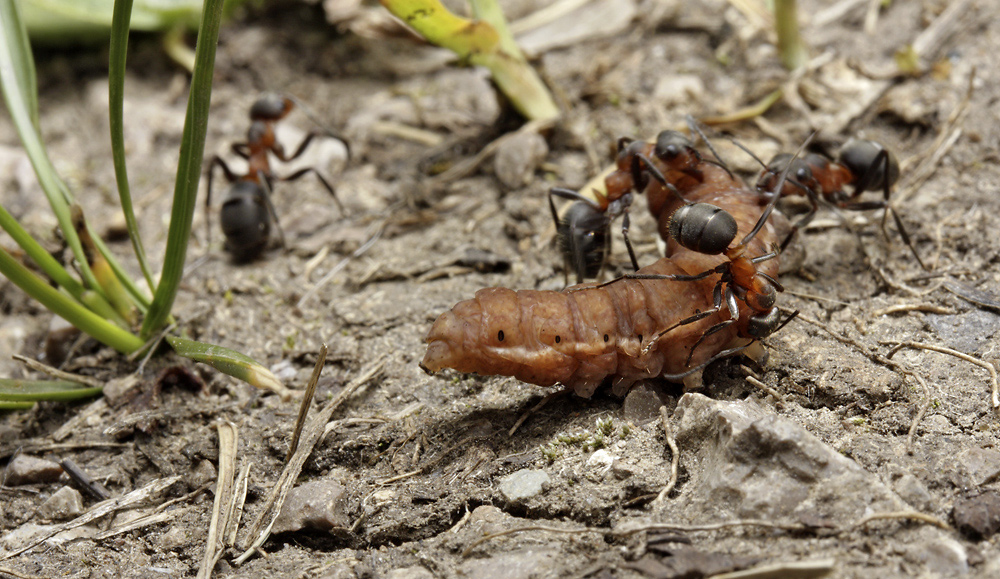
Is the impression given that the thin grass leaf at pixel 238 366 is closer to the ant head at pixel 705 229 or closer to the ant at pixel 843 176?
the ant head at pixel 705 229

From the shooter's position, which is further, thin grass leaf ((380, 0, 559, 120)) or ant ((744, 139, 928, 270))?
thin grass leaf ((380, 0, 559, 120))

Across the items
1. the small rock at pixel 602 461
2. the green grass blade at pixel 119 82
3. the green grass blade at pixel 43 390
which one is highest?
the green grass blade at pixel 119 82

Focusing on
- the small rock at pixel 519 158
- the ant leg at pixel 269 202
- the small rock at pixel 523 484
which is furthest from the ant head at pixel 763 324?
the ant leg at pixel 269 202

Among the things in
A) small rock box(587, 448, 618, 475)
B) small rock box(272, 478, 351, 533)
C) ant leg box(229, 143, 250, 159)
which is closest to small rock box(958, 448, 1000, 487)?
small rock box(587, 448, 618, 475)

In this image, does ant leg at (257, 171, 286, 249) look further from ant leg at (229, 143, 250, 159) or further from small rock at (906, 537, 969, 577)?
small rock at (906, 537, 969, 577)

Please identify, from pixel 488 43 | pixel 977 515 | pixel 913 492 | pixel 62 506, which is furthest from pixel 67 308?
pixel 977 515

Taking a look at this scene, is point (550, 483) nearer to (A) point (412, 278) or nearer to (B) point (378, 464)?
(B) point (378, 464)
